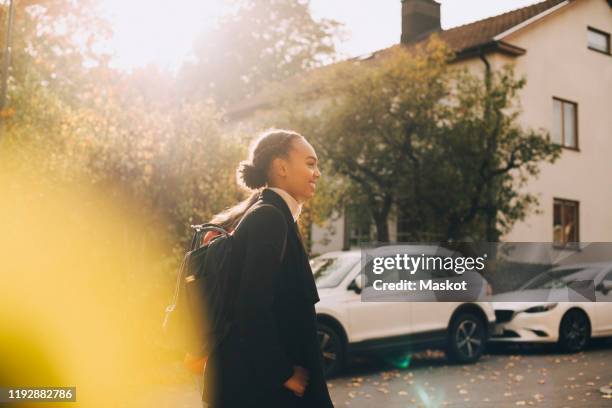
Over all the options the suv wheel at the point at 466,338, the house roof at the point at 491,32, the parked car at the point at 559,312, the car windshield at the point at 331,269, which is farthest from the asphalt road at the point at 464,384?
the house roof at the point at 491,32

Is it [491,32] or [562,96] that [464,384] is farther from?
[562,96]

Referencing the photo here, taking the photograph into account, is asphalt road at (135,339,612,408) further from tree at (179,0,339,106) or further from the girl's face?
tree at (179,0,339,106)

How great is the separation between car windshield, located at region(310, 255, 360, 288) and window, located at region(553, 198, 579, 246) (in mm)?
13295

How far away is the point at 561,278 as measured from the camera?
14281mm

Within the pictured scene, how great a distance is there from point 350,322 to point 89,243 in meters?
4.47

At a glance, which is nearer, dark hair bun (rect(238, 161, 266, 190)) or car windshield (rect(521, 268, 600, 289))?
dark hair bun (rect(238, 161, 266, 190))

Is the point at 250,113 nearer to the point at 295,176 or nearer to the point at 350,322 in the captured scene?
the point at 350,322

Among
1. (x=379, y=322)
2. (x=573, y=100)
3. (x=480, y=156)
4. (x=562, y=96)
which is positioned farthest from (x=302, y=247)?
(x=573, y=100)

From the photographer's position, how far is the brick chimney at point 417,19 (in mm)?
27375

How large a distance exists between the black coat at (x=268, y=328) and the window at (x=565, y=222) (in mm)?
21331

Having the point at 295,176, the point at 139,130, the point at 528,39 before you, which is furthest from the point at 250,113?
the point at 295,176

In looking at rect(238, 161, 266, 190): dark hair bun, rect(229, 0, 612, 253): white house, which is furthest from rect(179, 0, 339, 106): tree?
rect(238, 161, 266, 190): dark hair bun

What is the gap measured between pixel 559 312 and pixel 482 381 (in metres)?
3.65

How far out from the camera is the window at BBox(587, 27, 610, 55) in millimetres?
25341
